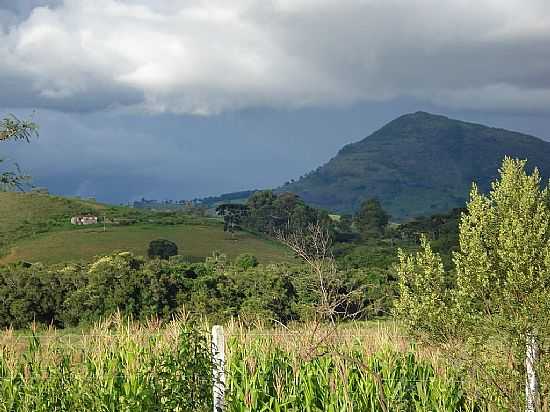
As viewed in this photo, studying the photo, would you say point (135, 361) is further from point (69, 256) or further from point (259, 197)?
point (259, 197)

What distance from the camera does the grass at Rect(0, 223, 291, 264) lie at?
212ft

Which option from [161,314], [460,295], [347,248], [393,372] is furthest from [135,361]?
[347,248]

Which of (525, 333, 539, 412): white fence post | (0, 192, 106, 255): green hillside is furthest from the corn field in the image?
(0, 192, 106, 255): green hillside

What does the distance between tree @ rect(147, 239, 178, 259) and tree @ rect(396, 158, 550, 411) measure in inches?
2173

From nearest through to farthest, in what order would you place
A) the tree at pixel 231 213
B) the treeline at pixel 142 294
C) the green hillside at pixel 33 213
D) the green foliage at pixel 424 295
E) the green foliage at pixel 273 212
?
the green foliage at pixel 424 295 → the treeline at pixel 142 294 → the green hillside at pixel 33 213 → the tree at pixel 231 213 → the green foliage at pixel 273 212

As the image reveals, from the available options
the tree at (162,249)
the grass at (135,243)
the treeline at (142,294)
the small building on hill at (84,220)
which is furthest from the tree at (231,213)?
the treeline at (142,294)

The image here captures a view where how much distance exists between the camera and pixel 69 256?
64.3m

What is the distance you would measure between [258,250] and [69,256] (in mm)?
20633

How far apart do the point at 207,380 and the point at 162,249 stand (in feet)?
189

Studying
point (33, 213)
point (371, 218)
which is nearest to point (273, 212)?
point (371, 218)

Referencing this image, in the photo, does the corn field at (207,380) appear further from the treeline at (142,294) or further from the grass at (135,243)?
the grass at (135,243)

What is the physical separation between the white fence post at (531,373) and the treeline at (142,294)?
15.3 meters

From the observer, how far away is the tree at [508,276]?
35.2ft

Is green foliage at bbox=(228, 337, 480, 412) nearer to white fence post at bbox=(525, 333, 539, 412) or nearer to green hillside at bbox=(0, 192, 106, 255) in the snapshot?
white fence post at bbox=(525, 333, 539, 412)
